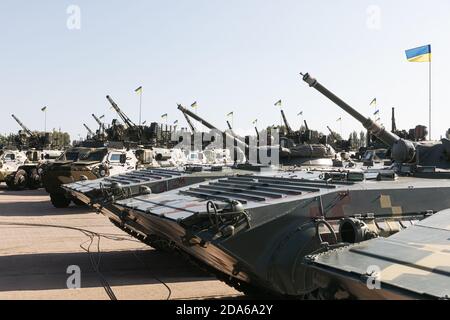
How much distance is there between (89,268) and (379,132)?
→ 4982mm

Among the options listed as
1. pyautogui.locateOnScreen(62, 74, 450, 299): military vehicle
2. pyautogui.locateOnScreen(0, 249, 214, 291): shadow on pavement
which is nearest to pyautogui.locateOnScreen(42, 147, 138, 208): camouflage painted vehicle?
pyautogui.locateOnScreen(0, 249, 214, 291): shadow on pavement

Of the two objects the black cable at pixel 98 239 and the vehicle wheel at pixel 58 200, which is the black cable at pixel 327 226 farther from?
the vehicle wheel at pixel 58 200

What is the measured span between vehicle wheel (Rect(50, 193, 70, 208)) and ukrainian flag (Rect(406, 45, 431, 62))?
37.2ft

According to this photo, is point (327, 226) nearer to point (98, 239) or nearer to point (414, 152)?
point (414, 152)

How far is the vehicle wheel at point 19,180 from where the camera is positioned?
23500 mm

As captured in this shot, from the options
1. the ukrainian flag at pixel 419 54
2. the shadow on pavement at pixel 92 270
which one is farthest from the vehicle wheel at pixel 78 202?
the ukrainian flag at pixel 419 54

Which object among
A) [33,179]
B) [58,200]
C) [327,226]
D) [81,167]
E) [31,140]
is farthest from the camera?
[31,140]

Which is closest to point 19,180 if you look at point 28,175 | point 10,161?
point 28,175

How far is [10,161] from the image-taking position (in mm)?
24531

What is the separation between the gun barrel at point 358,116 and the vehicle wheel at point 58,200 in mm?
10860
